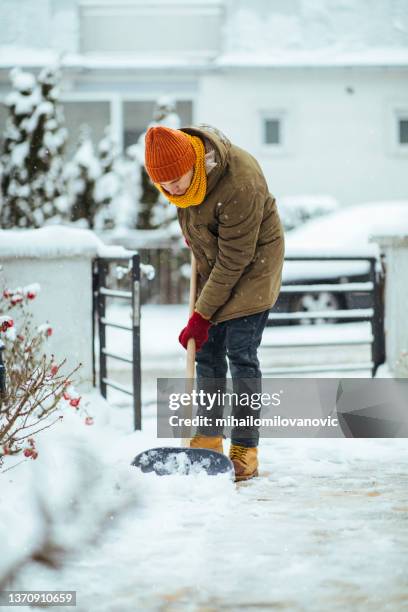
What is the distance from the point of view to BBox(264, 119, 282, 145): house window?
17.6 meters

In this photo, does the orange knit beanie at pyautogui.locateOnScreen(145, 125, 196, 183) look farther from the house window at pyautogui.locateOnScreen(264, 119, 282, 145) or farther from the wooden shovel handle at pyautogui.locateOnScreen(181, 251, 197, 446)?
the house window at pyautogui.locateOnScreen(264, 119, 282, 145)

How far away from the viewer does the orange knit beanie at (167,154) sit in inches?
152

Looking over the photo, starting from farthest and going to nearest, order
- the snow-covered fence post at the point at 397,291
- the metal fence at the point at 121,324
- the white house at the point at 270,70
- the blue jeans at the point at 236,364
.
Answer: the white house at the point at 270,70 < the snow-covered fence post at the point at 397,291 < the metal fence at the point at 121,324 < the blue jeans at the point at 236,364

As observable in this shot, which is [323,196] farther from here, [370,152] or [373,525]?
[373,525]

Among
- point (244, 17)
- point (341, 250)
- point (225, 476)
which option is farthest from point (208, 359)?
point (244, 17)

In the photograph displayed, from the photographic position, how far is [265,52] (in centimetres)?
1733

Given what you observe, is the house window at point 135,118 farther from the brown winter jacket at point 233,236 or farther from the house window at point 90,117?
the brown winter jacket at point 233,236

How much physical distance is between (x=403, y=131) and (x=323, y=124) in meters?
1.65

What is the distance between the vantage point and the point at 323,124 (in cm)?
1733

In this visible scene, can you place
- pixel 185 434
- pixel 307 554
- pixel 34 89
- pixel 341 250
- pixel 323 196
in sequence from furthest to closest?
pixel 323 196
pixel 34 89
pixel 341 250
pixel 185 434
pixel 307 554

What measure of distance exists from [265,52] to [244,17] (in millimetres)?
843

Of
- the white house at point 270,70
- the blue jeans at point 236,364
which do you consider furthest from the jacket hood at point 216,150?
the white house at point 270,70

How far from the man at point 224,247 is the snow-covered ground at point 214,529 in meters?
0.46

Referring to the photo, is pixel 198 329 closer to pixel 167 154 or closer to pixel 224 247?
pixel 224 247
